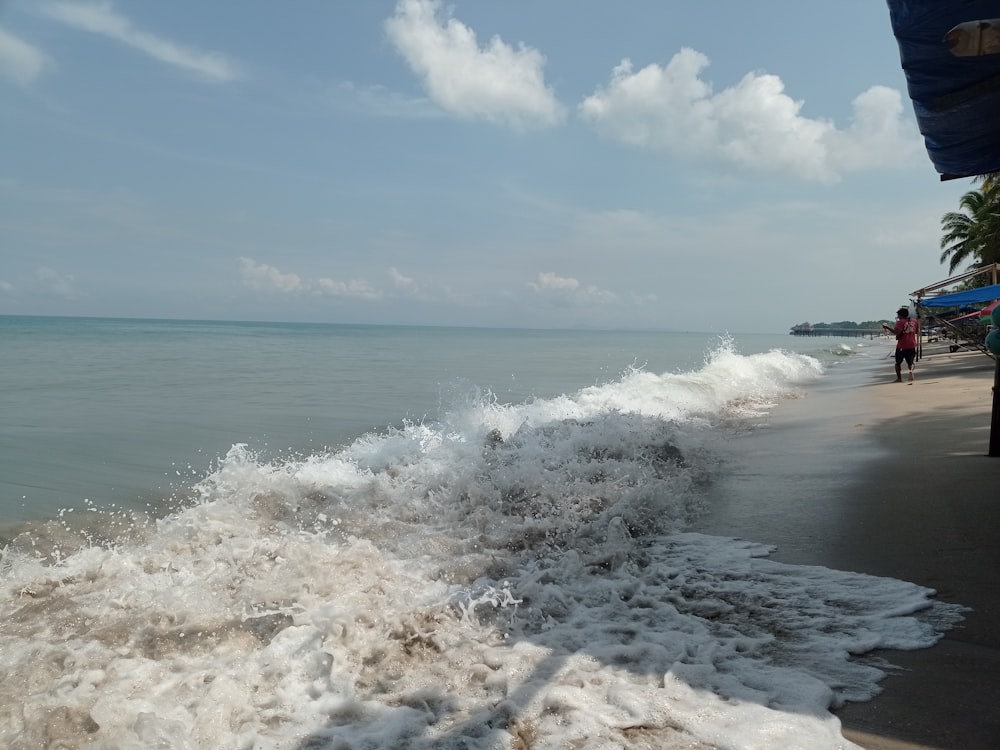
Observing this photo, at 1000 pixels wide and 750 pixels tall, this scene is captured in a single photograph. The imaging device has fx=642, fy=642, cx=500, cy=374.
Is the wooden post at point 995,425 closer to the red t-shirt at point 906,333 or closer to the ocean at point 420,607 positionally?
the ocean at point 420,607

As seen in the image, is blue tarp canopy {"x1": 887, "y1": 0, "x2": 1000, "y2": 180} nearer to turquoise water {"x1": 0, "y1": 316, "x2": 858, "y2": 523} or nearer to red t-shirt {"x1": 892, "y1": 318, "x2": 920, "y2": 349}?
turquoise water {"x1": 0, "y1": 316, "x2": 858, "y2": 523}

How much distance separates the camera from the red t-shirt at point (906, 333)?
16.2 meters

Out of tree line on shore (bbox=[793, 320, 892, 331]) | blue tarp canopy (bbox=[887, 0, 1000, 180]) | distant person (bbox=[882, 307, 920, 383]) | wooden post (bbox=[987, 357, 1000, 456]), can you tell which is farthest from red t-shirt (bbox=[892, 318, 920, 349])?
tree line on shore (bbox=[793, 320, 892, 331])

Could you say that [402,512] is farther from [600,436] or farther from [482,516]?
[600,436]

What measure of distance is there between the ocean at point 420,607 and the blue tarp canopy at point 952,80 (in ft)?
9.88

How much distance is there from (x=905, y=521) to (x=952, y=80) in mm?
3376

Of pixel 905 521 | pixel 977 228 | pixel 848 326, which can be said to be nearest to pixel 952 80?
pixel 905 521

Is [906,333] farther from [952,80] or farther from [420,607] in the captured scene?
[420,607]

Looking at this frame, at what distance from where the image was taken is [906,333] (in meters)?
16.5

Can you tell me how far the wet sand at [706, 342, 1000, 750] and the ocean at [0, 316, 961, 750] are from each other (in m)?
0.16

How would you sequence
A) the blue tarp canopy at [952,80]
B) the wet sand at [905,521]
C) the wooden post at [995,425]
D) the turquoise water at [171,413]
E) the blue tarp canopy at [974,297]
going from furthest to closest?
the blue tarp canopy at [974,297] → the turquoise water at [171,413] → the wooden post at [995,425] → the blue tarp canopy at [952,80] → the wet sand at [905,521]

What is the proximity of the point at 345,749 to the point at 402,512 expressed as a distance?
11.9 ft

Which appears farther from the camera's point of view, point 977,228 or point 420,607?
point 977,228

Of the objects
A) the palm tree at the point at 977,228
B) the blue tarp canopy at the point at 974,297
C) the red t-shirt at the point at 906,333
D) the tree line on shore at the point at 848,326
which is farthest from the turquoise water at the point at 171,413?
the tree line on shore at the point at 848,326
